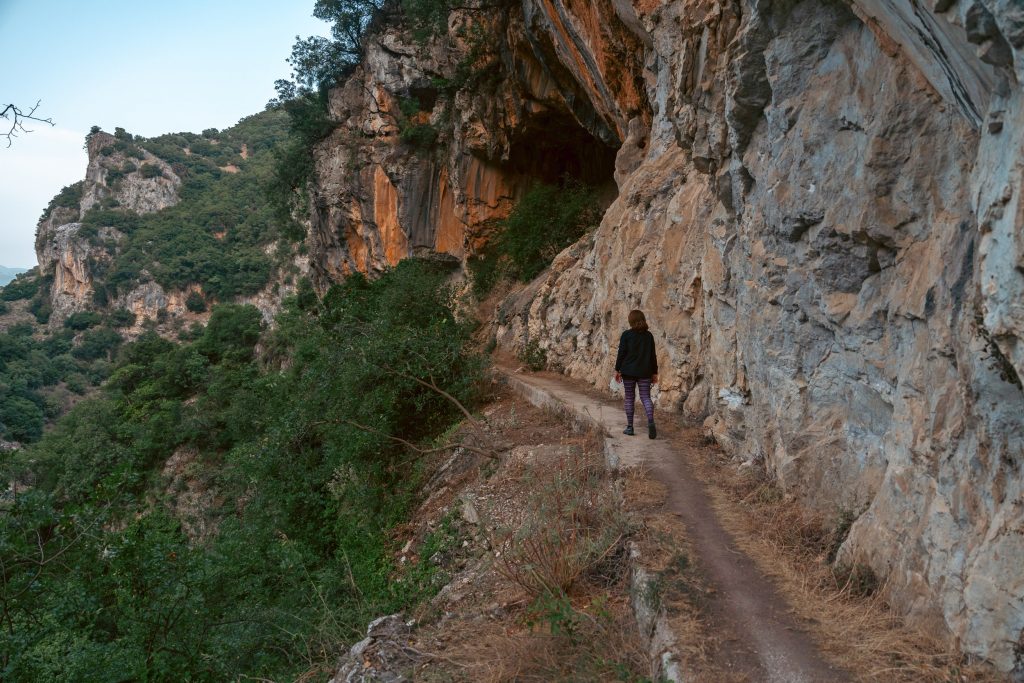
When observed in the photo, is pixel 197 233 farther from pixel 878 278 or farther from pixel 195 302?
pixel 878 278

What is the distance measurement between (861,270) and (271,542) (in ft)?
29.7

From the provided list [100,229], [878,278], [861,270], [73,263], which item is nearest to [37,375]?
[73,263]

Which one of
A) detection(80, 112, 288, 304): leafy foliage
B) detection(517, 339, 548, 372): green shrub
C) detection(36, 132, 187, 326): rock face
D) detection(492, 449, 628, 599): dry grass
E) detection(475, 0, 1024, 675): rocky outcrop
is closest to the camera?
detection(475, 0, 1024, 675): rocky outcrop

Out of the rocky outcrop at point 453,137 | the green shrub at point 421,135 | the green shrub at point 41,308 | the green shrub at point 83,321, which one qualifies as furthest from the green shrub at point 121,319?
the green shrub at point 421,135

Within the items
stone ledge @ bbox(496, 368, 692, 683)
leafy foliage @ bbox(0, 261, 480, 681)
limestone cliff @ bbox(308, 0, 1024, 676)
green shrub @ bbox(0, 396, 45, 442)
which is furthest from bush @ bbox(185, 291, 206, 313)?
stone ledge @ bbox(496, 368, 692, 683)

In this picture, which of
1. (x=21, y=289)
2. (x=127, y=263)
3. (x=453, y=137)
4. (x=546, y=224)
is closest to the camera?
(x=546, y=224)

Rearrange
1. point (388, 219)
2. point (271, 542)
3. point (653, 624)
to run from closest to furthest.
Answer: point (653, 624) < point (271, 542) < point (388, 219)

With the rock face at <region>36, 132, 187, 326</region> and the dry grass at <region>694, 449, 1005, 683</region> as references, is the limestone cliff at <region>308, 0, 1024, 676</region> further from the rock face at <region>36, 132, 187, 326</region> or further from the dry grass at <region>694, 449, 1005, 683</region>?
the rock face at <region>36, 132, 187, 326</region>

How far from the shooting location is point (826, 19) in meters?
4.79

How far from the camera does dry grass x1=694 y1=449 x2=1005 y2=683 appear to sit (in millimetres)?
2822

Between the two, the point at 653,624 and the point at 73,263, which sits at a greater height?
the point at 73,263

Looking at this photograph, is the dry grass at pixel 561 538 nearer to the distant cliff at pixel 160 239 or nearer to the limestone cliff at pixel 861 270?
the limestone cliff at pixel 861 270

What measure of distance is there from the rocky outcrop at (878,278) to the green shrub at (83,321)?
69153 millimetres

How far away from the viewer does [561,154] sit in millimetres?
22172
